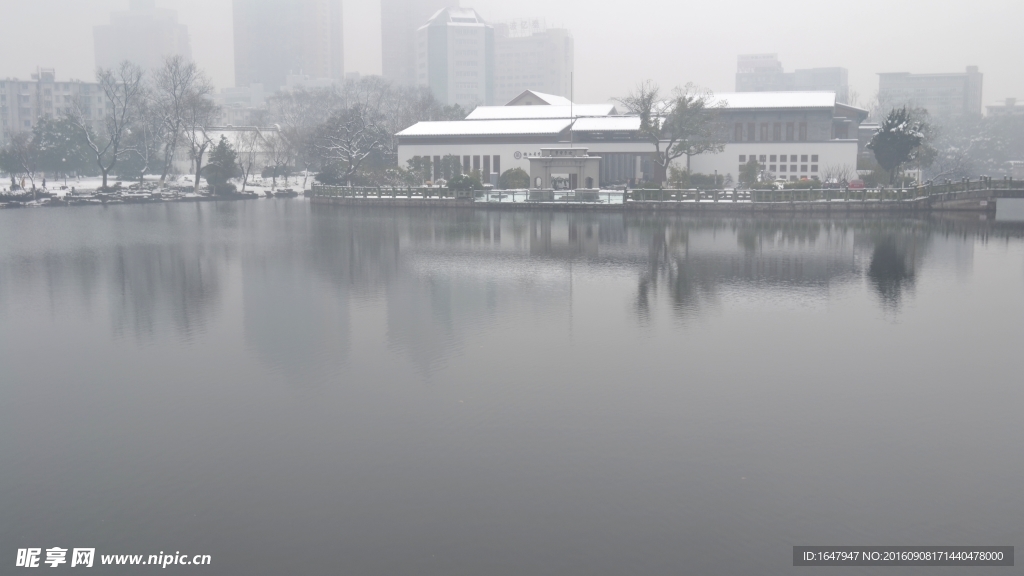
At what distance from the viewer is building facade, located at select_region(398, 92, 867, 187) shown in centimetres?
5019

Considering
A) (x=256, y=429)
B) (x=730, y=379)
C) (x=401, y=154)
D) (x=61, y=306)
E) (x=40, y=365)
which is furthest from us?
(x=401, y=154)

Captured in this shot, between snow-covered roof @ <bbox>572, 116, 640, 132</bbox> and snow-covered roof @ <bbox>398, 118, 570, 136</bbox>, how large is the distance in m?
0.87

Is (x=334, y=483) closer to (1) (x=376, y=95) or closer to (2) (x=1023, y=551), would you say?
(2) (x=1023, y=551)

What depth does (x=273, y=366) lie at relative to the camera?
1120 cm

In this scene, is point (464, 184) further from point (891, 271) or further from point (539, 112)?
point (891, 271)

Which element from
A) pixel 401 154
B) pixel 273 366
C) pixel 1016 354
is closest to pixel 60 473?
pixel 273 366

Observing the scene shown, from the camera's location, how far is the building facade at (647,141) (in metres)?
50.2

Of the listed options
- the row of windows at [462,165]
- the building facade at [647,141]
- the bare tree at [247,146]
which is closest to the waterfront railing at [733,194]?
the building facade at [647,141]

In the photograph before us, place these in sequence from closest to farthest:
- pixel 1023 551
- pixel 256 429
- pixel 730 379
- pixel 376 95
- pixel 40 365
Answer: pixel 1023 551, pixel 256 429, pixel 730 379, pixel 40 365, pixel 376 95

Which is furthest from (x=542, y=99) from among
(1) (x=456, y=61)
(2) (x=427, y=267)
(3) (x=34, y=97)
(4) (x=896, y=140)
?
(1) (x=456, y=61)

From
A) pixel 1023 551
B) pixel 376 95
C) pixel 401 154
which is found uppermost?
pixel 376 95

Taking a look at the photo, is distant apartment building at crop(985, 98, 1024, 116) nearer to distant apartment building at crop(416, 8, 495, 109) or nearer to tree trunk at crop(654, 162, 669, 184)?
distant apartment building at crop(416, 8, 495, 109)

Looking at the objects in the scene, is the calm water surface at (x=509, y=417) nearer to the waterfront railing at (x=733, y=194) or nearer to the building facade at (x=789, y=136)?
the waterfront railing at (x=733, y=194)

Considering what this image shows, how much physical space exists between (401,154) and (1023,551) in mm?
51760
